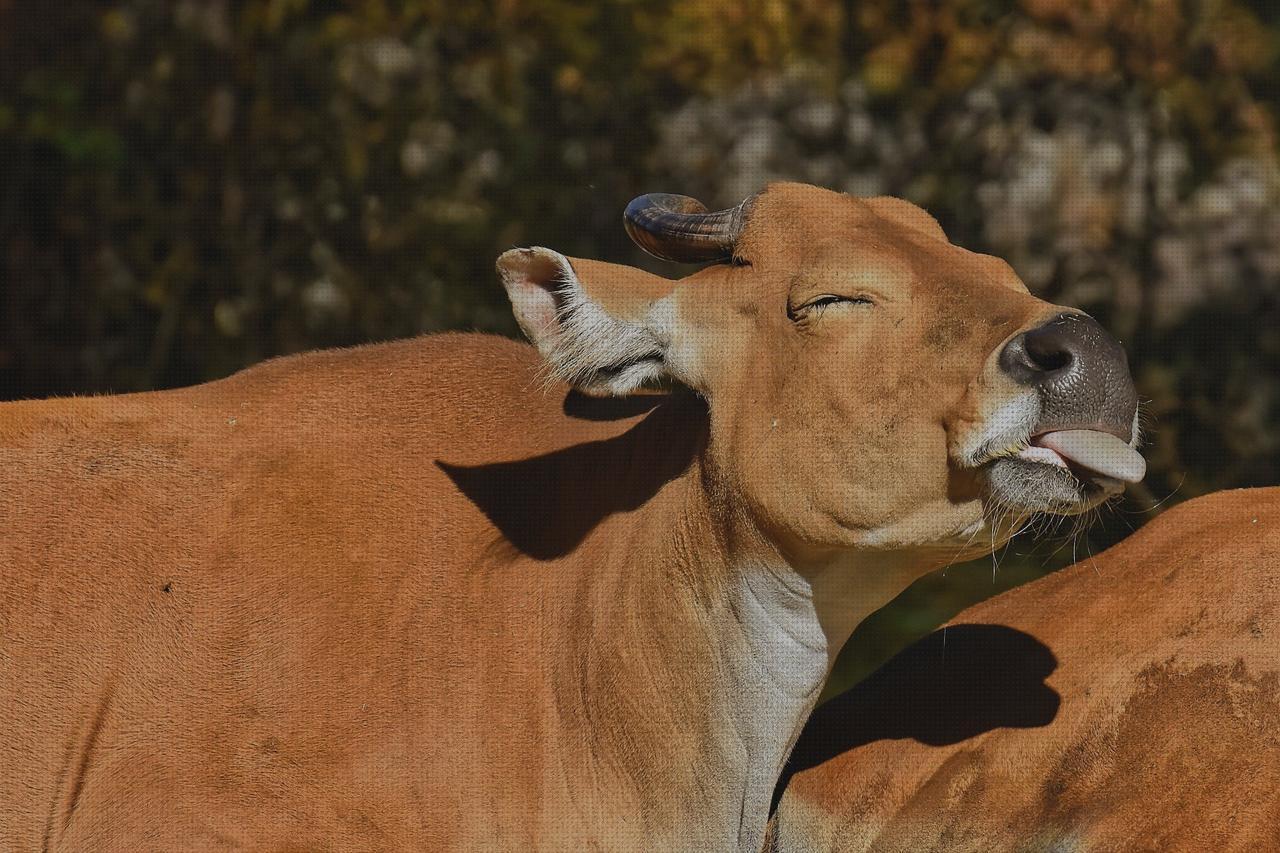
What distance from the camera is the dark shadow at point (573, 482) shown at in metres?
5.54

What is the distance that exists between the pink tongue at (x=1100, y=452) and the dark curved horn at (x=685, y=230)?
1.19m

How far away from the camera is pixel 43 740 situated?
5492mm

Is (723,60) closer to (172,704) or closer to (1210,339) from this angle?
(1210,339)

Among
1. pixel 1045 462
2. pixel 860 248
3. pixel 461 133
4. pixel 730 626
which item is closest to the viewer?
pixel 1045 462

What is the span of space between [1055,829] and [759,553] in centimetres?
116

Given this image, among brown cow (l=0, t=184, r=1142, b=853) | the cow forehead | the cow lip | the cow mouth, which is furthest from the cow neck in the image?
the cow forehead

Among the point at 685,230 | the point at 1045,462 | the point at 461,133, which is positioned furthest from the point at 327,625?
the point at 461,133

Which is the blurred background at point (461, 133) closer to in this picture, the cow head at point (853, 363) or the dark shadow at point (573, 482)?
the dark shadow at point (573, 482)

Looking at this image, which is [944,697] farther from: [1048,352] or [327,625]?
[327,625]

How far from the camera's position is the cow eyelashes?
191 inches

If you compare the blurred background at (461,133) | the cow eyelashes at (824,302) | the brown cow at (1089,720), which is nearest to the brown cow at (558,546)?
the cow eyelashes at (824,302)

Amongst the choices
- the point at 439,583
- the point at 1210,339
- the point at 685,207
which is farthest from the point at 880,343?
Result: the point at 1210,339

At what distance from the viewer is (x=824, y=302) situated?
4.86 metres

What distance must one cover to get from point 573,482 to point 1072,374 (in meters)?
1.85
